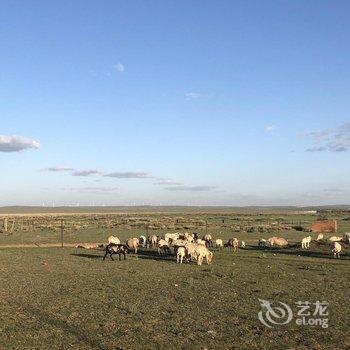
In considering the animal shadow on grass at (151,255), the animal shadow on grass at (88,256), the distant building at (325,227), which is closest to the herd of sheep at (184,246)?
the animal shadow on grass at (151,255)

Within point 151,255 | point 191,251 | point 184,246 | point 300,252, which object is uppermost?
point 184,246

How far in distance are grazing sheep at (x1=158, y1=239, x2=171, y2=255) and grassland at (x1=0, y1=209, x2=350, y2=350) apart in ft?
9.64

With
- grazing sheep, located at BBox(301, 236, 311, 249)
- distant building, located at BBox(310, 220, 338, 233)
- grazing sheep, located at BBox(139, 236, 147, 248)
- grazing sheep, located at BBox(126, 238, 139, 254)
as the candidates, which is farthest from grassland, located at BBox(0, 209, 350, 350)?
distant building, located at BBox(310, 220, 338, 233)

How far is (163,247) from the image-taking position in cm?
3284

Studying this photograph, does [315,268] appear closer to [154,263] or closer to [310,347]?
[154,263]

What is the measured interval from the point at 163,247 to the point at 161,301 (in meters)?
16.6

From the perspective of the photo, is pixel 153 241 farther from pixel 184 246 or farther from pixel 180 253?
pixel 180 253

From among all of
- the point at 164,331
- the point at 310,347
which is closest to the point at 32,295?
the point at 164,331

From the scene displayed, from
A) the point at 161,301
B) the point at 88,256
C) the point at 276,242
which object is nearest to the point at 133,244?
the point at 88,256

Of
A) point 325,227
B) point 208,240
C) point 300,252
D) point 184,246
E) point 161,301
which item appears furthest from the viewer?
point 325,227

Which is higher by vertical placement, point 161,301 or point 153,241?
point 153,241

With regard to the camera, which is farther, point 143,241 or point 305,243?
point 143,241

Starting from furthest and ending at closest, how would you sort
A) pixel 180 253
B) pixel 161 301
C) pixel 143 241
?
pixel 143 241 → pixel 180 253 → pixel 161 301

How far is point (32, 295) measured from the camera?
1736 cm
